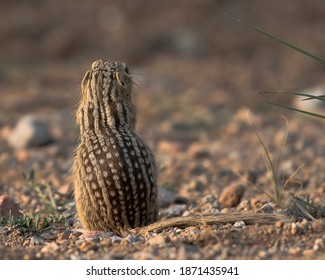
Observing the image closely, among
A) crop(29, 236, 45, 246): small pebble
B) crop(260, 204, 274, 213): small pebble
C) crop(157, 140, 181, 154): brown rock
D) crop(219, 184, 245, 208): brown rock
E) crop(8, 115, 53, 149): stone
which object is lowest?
crop(29, 236, 45, 246): small pebble

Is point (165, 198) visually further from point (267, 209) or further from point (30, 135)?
point (30, 135)

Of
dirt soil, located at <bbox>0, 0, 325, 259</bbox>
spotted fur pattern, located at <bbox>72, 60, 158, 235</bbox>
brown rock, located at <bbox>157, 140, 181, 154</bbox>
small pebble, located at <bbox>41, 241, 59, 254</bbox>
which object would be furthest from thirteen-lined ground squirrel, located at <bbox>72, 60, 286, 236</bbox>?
brown rock, located at <bbox>157, 140, 181, 154</bbox>

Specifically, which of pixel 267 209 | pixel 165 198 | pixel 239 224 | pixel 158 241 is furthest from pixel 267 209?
pixel 165 198

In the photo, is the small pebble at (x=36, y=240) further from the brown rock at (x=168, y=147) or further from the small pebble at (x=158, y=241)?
the brown rock at (x=168, y=147)

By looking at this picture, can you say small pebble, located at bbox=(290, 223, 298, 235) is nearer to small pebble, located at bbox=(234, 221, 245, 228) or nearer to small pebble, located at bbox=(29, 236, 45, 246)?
small pebble, located at bbox=(234, 221, 245, 228)

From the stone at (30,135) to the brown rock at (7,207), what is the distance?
2.94m

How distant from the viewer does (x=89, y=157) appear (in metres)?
5.04

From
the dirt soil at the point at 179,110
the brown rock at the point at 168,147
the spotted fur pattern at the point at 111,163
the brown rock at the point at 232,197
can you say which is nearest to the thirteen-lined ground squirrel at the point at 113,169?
the spotted fur pattern at the point at 111,163

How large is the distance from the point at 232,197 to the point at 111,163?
1.46 meters

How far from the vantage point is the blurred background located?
10.5m

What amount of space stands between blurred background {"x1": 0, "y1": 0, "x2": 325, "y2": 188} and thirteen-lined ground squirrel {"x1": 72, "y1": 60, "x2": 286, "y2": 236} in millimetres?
3453

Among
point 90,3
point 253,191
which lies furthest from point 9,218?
point 90,3
